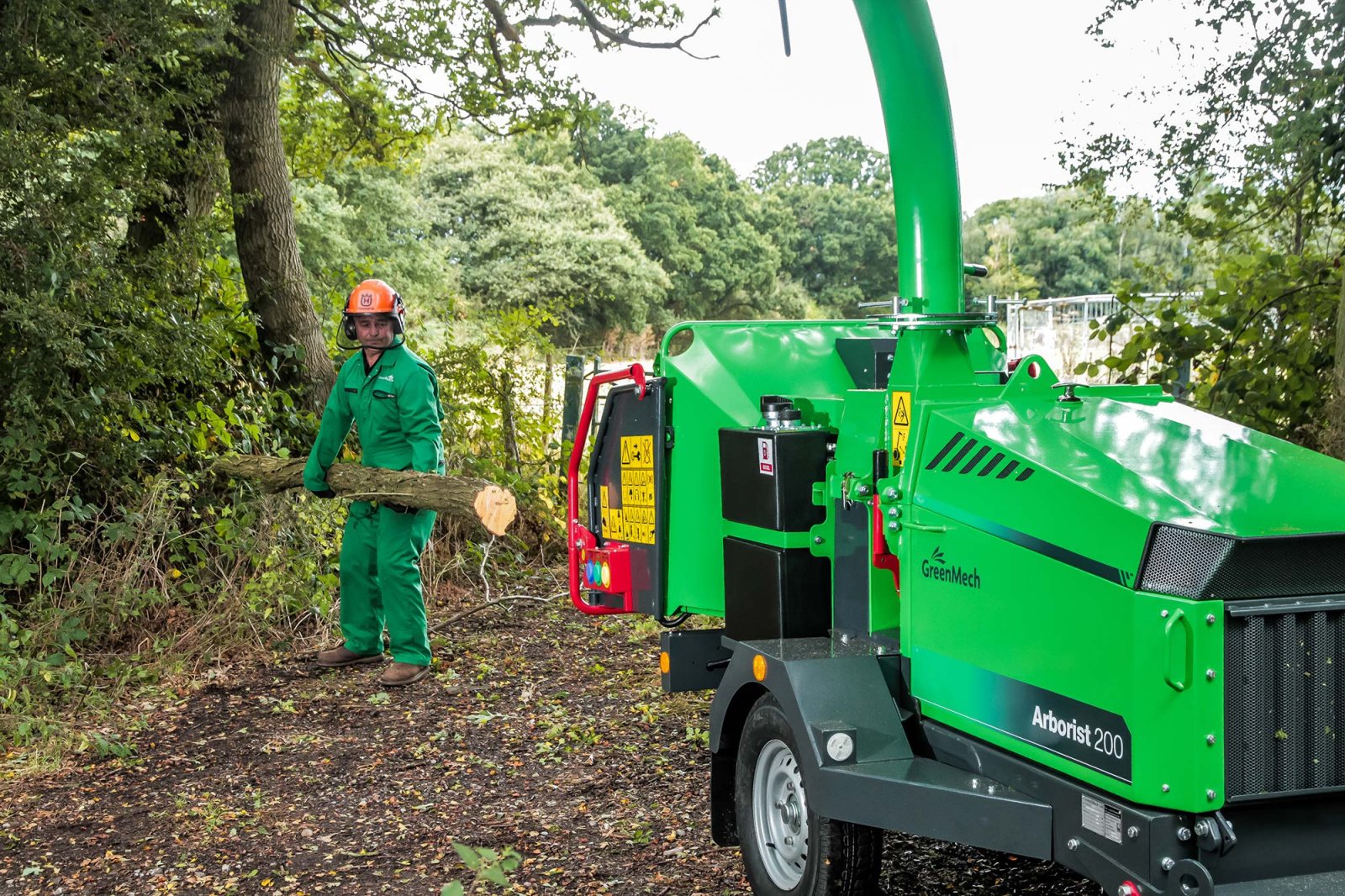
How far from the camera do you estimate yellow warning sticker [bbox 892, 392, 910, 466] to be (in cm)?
360

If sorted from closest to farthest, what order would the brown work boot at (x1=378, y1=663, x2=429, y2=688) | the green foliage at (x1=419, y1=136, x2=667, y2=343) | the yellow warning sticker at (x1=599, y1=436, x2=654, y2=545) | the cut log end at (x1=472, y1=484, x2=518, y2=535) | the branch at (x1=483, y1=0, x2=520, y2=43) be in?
1. the yellow warning sticker at (x1=599, y1=436, x2=654, y2=545)
2. the cut log end at (x1=472, y1=484, x2=518, y2=535)
3. the brown work boot at (x1=378, y1=663, x2=429, y2=688)
4. the branch at (x1=483, y1=0, x2=520, y2=43)
5. the green foliage at (x1=419, y1=136, x2=667, y2=343)

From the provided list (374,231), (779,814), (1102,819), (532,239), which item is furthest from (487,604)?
(532,239)

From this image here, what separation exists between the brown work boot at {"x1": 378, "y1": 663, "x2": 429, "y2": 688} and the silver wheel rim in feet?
10.7

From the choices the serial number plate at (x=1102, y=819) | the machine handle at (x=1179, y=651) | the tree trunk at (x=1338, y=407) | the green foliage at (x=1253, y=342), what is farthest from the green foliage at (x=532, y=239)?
the machine handle at (x=1179, y=651)

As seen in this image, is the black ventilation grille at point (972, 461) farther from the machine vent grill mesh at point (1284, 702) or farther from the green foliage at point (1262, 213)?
the green foliage at point (1262, 213)

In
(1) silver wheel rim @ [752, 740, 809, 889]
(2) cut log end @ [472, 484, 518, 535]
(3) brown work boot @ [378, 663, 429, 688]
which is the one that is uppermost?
(2) cut log end @ [472, 484, 518, 535]

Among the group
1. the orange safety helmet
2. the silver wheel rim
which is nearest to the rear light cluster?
the silver wheel rim

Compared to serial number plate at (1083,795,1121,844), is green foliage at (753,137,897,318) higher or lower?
higher

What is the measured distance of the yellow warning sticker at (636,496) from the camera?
4.87 meters

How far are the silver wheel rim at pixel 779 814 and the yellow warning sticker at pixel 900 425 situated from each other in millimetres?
934

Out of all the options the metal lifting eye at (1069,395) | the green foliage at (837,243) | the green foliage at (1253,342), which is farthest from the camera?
the green foliage at (837,243)

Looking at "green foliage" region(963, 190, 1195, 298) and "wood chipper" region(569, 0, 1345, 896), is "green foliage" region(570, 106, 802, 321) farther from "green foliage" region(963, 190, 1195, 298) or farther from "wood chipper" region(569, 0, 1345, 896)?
"wood chipper" region(569, 0, 1345, 896)

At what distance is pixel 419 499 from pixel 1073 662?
4.19 meters

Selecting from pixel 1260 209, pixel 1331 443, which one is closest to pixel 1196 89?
pixel 1260 209
